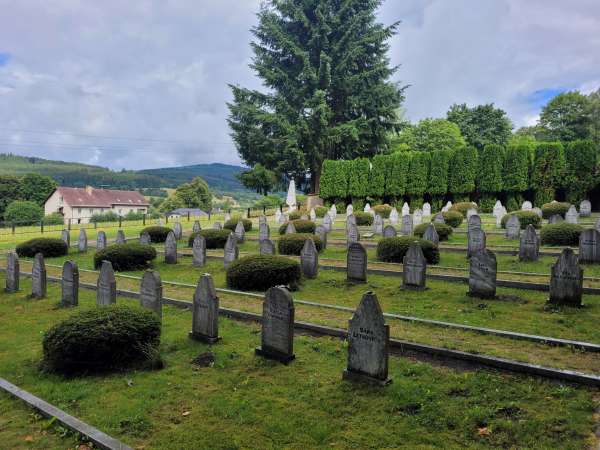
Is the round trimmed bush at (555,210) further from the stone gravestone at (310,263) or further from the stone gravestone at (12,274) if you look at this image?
the stone gravestone at (12,274)

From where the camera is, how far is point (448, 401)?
5.11 metres

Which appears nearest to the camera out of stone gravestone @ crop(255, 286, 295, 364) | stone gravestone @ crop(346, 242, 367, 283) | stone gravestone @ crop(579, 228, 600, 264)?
stone gravestone @ crop(255, 286, 295, 364)

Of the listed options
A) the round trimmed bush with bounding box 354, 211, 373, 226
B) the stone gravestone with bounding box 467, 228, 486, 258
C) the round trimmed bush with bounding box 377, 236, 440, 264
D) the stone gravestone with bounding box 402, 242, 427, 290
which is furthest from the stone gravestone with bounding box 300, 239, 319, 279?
the round trimmed bush with bounding box 354, 211, 373, 226

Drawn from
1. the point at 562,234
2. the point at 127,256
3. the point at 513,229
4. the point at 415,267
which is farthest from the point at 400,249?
the point at 127,256

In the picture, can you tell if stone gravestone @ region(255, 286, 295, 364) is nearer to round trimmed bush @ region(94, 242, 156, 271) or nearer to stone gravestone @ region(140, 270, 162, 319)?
stone gravestone @ region(140, 270, 162, 319)

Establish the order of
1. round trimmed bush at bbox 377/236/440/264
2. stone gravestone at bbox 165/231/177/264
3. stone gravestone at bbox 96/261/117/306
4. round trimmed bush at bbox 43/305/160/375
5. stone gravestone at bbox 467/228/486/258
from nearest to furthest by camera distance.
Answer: round trimmed bush at bbox 43/305/160/375 < stone gravestone at bbox 96/261/117/306 < round trimmed bush at bbox 377/236/440/264 < stone gravestone at bbox 467/228/486/258 < stone gravestone at bbox 165/231/177/264

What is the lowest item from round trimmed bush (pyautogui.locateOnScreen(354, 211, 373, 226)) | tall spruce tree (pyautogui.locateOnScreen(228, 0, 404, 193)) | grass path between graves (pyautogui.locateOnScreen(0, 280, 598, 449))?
grass path between graves (pyautogui.locateOnScreen(0, 280, 598, 449))

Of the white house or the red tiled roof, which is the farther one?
the red tiled roof

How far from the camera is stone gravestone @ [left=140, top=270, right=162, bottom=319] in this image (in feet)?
28.6

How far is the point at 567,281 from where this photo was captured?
8633 millimetres

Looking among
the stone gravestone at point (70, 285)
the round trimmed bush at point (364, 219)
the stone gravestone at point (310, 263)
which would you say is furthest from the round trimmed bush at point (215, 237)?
the round trimmed bush at point (364, 219)

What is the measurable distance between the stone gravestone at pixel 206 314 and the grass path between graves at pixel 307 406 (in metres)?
0.61

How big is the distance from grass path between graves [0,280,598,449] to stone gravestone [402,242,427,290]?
14.1 feet

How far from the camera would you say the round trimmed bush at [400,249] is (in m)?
13.5
